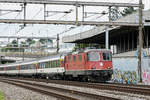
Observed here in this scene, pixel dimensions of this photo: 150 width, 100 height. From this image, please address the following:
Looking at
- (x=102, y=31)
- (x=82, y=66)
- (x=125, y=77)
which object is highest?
(x=102, y=31)

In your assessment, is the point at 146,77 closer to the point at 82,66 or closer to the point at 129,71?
the point at 129,71

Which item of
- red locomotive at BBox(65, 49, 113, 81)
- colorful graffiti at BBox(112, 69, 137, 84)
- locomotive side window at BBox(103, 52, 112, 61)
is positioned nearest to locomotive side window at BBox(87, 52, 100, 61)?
red locomotive at BBox(65, 49, 113, 81)

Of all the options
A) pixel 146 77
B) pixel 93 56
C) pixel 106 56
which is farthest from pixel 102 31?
pixel 93 56

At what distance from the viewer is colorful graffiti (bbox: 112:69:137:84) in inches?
1239

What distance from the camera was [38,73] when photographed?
43438 mm

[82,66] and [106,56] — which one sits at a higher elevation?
[106,56]

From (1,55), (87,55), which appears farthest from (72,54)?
(1,55)

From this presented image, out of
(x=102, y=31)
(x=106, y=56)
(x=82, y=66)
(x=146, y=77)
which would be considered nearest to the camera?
(x=82, y=66)

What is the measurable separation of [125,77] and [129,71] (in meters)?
0.81

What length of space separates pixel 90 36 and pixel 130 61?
45.8 feet

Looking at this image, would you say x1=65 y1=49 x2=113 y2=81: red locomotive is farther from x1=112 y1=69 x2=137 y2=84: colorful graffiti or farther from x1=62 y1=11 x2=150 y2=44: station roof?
x1=112 y1=69 x2=137 y2=84: colorful graffiti

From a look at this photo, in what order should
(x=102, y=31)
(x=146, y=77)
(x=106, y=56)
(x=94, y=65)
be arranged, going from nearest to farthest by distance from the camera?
(x=94, y=65) → (x=106, y=56) → (x=146, y=77) → (x=102, y=31)

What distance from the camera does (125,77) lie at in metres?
33.2

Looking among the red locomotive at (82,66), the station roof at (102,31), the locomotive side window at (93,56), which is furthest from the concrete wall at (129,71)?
the locomotive side window at (93,56)
